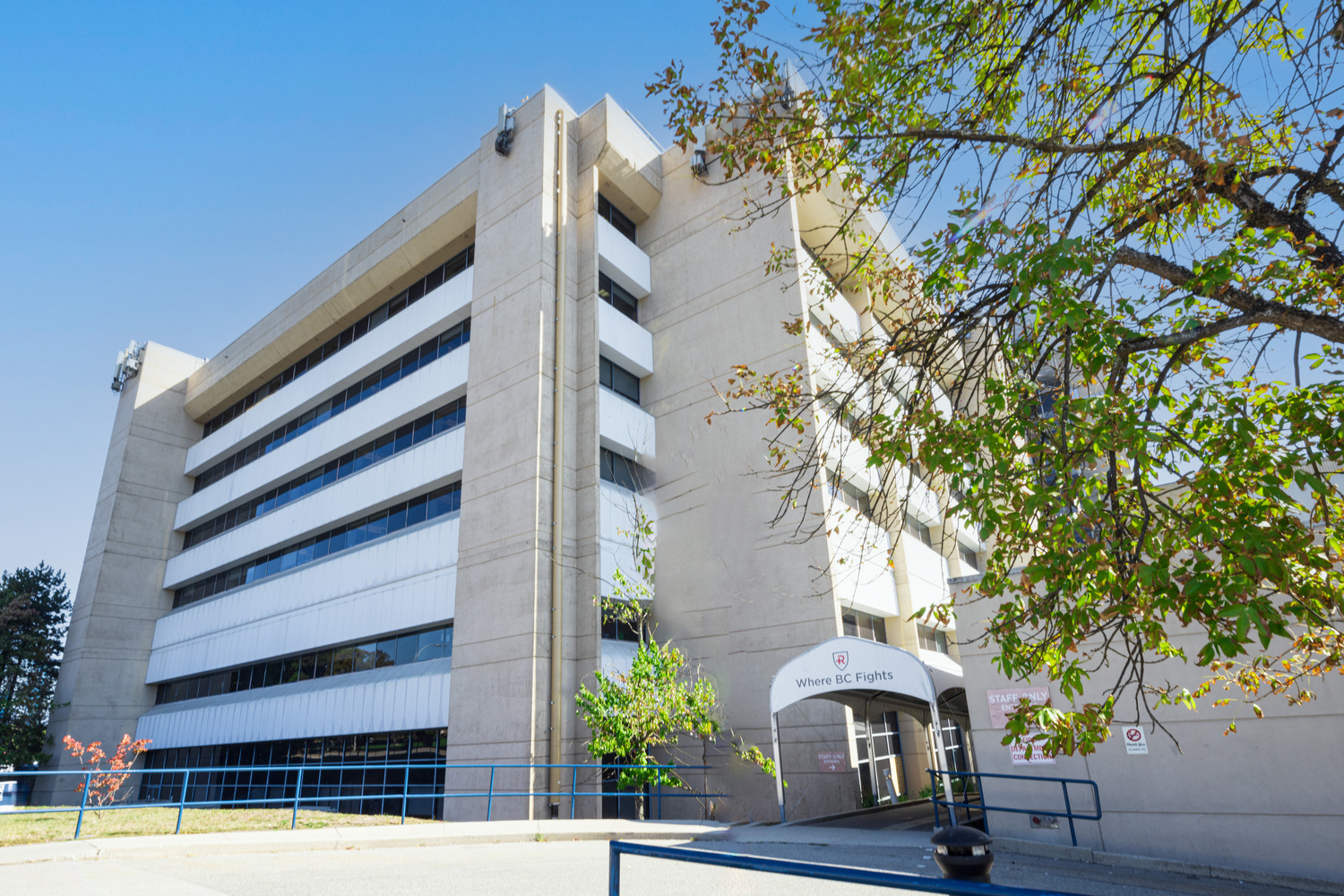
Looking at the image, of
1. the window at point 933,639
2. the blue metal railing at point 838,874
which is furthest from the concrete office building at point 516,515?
the blue metal railing at point 838,874

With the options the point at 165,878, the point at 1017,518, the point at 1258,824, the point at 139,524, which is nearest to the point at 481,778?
the point at 165,878

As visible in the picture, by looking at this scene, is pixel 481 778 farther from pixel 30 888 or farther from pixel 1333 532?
pixel 1333 532

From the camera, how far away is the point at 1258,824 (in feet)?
32.0

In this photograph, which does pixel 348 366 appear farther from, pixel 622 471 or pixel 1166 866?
pixel 1166 866

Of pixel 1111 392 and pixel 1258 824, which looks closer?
pixel 1111 392

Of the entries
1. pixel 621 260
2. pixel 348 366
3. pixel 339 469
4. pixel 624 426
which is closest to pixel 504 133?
pixel 621 260

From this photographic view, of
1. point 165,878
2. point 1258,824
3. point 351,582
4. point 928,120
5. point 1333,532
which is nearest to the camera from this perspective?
point 1333,532

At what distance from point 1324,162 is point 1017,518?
3.26 m

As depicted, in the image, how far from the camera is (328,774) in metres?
23.7

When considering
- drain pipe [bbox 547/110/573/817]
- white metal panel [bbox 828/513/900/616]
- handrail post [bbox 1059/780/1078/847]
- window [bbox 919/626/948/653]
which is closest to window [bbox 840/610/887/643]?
white metal panel [bbox 828/513/900/616]

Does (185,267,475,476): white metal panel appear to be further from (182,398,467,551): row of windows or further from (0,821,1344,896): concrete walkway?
(0,821,1344,896): concrete walkway

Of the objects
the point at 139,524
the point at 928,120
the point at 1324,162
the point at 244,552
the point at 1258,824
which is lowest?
the point at 1258,824

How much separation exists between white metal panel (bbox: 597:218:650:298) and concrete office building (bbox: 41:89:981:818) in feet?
0.33

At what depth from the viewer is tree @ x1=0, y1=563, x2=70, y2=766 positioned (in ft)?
107
